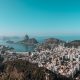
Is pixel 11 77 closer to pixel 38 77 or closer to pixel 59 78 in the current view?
pixel 38 77

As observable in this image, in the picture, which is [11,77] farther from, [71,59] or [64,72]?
[71,59]

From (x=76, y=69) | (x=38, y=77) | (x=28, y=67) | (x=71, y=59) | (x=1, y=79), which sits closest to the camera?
(x=1, y=79)

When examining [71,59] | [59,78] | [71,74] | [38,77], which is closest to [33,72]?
[38,77]

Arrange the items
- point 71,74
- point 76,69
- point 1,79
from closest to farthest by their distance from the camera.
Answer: point 1,79 → point 71,74 → point 76,69

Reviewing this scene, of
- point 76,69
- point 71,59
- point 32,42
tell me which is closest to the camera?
point 76,69

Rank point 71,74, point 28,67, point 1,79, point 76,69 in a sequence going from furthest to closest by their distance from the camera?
point 76,69 → point 71,74 → point 28,67 → point 1,79

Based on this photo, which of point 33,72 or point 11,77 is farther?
point 33,72

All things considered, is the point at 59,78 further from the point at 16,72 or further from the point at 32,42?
the point at 32,42

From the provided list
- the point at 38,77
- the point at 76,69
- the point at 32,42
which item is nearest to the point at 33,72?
the point at 38,77

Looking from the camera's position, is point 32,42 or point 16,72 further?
point 32,42
